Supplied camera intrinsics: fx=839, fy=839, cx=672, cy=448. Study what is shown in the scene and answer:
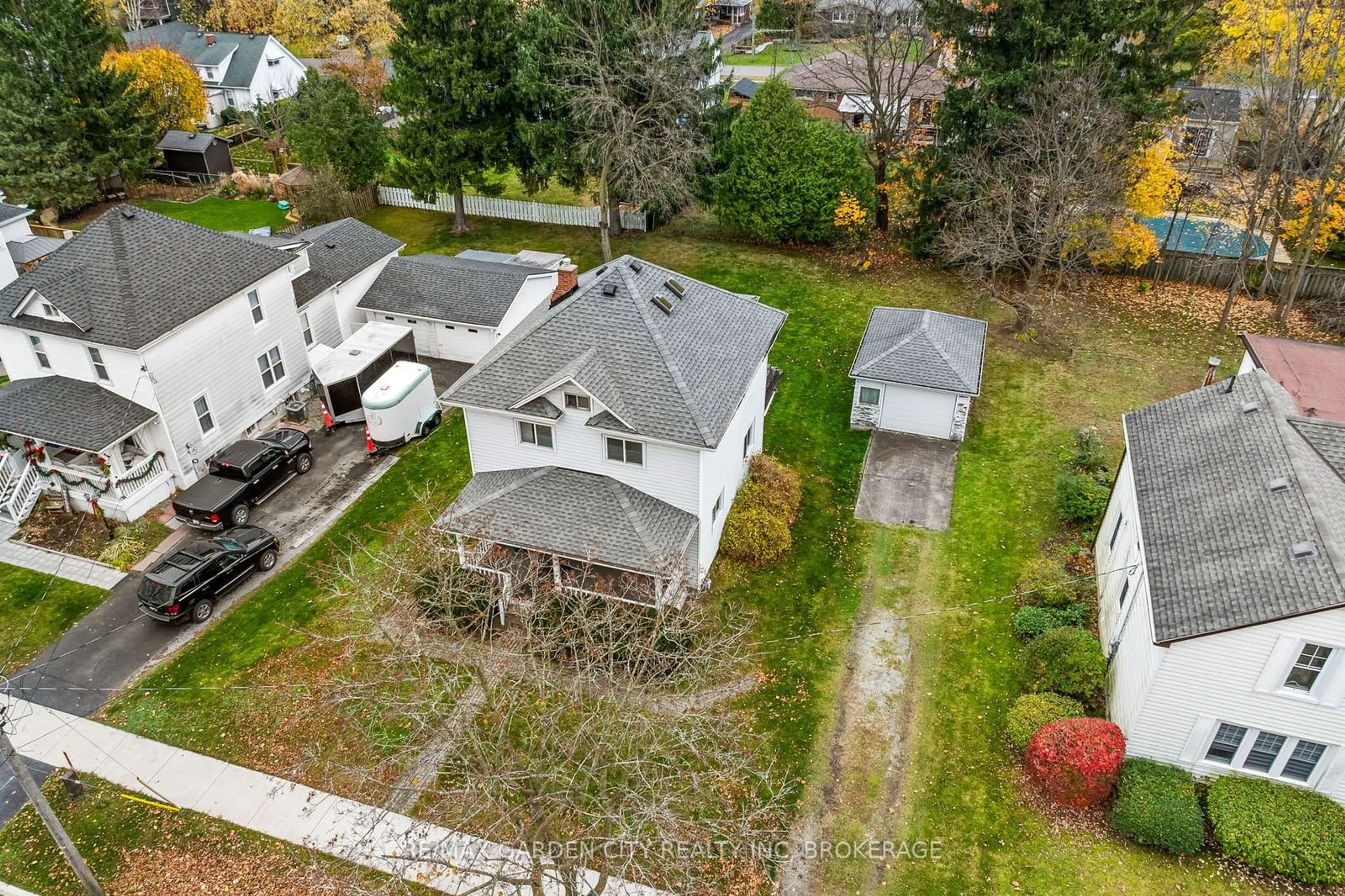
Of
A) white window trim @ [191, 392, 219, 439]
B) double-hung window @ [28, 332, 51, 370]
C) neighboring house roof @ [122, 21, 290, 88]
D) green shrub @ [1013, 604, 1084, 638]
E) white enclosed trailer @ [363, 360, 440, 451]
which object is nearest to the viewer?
green shrub @ [1013, 604, 1084, 638]

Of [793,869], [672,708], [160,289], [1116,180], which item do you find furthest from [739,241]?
[793,869]

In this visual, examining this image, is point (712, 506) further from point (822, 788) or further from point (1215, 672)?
point (1215, 672)

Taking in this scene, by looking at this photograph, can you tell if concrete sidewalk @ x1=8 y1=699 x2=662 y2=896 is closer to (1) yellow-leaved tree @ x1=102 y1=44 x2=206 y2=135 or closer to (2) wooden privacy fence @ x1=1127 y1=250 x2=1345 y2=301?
(2) wooden privacy fence @ x1=1127 y1=250 x2=1345 y2=301

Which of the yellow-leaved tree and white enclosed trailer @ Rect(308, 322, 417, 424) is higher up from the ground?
the yellow-leaved tree

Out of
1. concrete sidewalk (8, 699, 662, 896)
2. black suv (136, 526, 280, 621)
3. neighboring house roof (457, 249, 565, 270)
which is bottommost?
concrete sidewalk (8, 699, 662, 896)

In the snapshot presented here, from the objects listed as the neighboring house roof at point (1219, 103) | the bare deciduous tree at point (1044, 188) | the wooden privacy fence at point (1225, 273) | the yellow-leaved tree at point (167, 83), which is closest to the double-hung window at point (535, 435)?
the bare deciduous tree at point (1044, 188)

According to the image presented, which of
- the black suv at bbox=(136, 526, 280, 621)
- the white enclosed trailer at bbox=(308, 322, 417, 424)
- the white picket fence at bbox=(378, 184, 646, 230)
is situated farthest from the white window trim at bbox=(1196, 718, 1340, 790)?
the white picket fence at bbox=(378, 184, 646, 230)

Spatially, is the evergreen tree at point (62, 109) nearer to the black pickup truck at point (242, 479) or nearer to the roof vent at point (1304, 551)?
the black pickup truck at point (242, 479)
